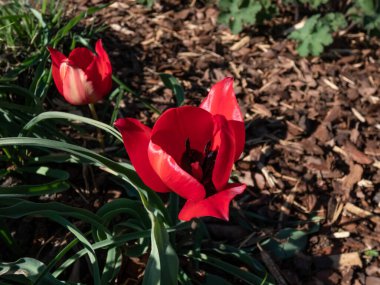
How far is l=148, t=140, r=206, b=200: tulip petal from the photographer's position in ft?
3.72

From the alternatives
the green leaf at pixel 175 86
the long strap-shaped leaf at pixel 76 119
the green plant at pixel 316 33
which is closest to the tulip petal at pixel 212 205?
the long strap-shaped leaf at pixel 76 119

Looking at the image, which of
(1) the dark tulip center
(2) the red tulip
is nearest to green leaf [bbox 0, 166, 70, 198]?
(2) the red tulip

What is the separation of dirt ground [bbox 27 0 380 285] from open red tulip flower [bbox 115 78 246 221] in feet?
2.37

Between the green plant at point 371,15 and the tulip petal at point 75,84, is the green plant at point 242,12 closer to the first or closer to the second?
the green plant at point 371,15

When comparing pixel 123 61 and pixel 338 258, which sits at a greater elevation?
pixel 123 61

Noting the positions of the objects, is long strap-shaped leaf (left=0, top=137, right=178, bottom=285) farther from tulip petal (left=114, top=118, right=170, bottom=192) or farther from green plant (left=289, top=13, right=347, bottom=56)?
green plant (left=289, top=13, right=347, bottom=56)

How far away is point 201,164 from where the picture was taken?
1329 millimetres

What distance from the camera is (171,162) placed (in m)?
1.13

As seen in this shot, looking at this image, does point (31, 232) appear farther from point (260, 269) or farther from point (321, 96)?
point (321, 96)

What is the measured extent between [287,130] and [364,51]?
3.30 ft

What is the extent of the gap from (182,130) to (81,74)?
49 centimetres

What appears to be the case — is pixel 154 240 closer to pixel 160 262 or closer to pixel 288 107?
pixel 160 262

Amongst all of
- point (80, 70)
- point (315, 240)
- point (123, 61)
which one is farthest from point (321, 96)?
point (80, 70)

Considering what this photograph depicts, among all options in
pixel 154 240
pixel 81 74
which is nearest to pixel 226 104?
pixel 154 240
